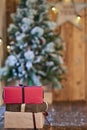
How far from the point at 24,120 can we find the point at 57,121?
909 mm

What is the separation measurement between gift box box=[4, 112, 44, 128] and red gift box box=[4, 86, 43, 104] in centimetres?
15

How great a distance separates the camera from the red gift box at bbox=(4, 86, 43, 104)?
13.6 ft

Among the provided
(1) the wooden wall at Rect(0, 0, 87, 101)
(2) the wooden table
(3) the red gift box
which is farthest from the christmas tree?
(3) the red gift box

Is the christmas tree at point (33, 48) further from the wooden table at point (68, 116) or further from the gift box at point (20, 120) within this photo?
the gift box at point (20, 120)

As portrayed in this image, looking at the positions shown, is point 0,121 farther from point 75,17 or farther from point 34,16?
point 75,17

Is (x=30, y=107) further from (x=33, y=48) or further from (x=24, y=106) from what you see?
(x=33, y=48)

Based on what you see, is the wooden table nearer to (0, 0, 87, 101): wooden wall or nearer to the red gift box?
the red gift box

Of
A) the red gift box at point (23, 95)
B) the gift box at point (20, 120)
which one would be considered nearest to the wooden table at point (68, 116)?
the gift box at point (20, 120)

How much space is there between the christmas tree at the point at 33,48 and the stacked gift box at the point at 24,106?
2.49 m

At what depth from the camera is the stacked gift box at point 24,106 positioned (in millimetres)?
4148

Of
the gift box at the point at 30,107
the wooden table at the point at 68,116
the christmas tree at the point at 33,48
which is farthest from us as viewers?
the christmas tree at the point at 33,48

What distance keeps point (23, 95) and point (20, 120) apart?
31 cm

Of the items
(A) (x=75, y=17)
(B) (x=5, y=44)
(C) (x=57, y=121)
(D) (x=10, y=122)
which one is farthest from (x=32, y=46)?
(D) (x=10, y=122)

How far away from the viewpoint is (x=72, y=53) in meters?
7.79
